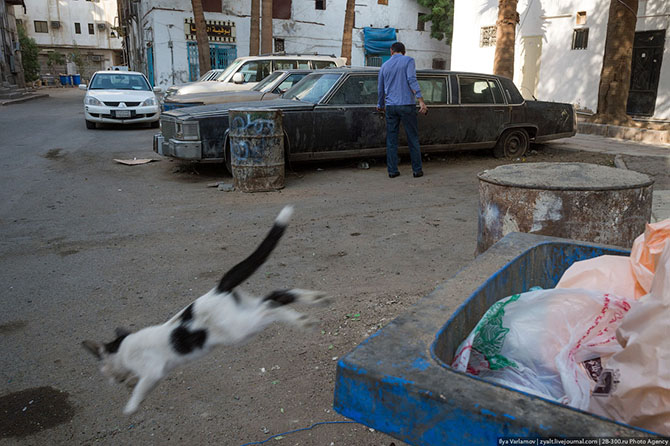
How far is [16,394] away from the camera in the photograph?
8.28 feet

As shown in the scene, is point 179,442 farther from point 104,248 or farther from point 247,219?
point 247,219

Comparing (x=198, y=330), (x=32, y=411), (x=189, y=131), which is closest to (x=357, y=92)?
(x=189, y=131)

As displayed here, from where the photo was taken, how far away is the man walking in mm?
7141

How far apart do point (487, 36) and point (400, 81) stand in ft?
44.3

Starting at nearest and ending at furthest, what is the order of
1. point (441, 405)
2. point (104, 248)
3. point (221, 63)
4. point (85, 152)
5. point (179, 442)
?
point (441, 405) → point (179, 442) → point (104, 248) → point (85, 152) → point (221, 63)

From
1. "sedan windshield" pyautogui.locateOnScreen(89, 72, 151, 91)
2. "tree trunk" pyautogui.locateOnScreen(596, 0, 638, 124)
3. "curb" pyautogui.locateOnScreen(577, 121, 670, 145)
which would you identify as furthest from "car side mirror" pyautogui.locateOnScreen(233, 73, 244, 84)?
"curb" pyautogui.locateOnScreen(577, 121, 670, 145)

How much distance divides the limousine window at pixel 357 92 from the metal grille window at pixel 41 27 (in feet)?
185

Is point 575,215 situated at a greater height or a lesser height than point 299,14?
lesser

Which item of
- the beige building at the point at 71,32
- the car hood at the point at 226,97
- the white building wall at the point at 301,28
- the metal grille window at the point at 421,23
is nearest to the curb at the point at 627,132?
the car hood at the point at 226,97

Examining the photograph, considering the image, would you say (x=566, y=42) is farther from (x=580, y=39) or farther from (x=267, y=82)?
(x=267, y=82)

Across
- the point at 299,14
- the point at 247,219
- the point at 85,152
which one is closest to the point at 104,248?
the point at 247,219

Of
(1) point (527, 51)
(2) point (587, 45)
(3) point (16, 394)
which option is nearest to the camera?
(3) point (16, 394)

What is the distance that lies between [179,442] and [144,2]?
29.0m

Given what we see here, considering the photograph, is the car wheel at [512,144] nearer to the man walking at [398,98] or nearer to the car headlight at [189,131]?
the man walking at [398,98]
